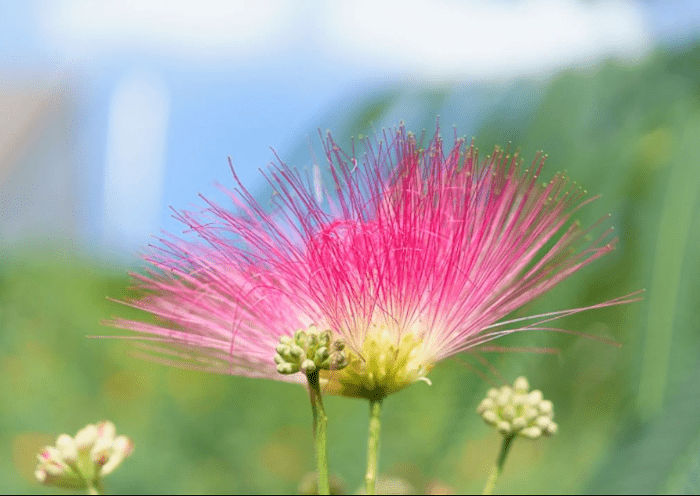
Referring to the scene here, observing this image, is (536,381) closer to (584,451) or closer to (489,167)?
(584,451)

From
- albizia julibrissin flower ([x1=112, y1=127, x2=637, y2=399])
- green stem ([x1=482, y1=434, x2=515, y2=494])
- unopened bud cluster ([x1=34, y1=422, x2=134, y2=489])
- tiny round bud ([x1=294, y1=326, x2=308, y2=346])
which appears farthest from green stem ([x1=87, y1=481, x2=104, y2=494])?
green stem ([x1=482, y1=434, x2=515, y2=494])

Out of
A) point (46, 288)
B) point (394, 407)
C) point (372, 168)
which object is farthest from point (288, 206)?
point (46, 288)

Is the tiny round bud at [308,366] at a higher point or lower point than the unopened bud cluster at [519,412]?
higher

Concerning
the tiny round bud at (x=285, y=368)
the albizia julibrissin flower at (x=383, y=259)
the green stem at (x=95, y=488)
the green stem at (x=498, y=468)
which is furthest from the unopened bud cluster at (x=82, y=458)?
the green stem at (x=498, y=468)

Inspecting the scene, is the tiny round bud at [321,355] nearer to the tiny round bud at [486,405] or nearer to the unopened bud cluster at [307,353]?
the unopened bud cluster at [307,353]

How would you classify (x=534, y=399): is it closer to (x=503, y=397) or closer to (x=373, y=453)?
(x=503, y=397)

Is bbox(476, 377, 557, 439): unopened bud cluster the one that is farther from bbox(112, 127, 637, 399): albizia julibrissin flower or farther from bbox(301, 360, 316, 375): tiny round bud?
bbox(301, 360, 316, 375): tiny round bud
